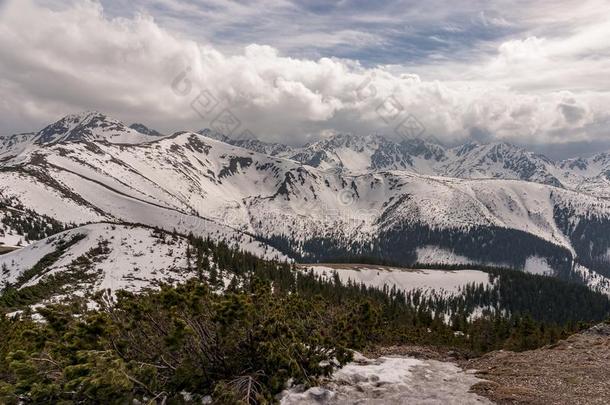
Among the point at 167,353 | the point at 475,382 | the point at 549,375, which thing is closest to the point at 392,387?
the point at 475,382

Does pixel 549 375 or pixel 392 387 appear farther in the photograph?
pixel 549 375

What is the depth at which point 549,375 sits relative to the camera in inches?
974

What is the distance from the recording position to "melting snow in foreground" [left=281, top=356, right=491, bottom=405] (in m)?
21.5

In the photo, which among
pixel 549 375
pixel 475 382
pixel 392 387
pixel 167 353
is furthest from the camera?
pixel 549 375

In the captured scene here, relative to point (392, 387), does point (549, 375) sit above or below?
above

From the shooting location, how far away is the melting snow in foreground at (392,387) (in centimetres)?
2148

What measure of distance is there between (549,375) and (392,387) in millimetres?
10123

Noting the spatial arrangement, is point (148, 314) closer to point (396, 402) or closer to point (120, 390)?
point (120, 390)

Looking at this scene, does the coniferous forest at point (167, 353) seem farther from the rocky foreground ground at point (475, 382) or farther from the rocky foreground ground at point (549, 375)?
the rocky foreground ground at point (549, 375)

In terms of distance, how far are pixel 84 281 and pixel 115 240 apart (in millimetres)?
33697

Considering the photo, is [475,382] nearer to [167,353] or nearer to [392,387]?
[392,387]

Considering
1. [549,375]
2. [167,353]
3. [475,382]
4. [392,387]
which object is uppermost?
[167,353]

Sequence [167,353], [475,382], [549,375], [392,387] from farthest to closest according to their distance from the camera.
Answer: [549,375] < [475,382] < [392,387] < [167,353]

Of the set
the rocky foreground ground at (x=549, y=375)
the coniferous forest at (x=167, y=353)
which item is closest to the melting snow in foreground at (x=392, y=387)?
the coniferous forest at (x=167, y=353)
